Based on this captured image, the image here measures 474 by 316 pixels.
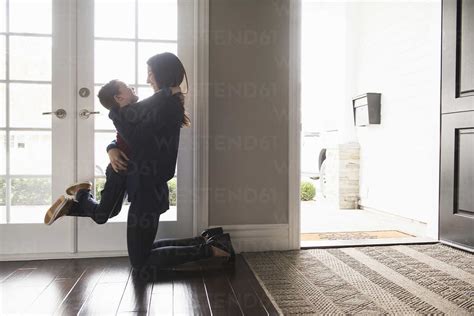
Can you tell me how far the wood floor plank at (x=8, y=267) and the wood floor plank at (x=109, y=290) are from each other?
515 mm

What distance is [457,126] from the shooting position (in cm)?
269

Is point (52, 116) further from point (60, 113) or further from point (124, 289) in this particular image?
point (124, 289)

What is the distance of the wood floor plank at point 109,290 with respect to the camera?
162 centimetres

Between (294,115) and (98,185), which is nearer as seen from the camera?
(98,185)

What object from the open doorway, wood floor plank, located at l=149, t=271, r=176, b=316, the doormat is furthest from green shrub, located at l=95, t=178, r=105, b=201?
the doormat

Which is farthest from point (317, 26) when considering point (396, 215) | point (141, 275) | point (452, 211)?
point (141, 275)

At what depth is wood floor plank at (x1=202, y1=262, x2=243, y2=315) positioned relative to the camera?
1.61 meters

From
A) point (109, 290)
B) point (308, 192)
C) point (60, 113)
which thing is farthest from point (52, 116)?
point (308, 192)

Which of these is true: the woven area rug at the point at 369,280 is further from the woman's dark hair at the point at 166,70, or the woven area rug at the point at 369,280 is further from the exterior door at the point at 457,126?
the woman's dark hair at the point at 166,70

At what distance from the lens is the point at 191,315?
1566 millimetres

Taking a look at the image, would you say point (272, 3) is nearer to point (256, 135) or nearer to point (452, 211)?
point (256, 135)

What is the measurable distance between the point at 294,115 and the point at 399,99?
1960 millimetres

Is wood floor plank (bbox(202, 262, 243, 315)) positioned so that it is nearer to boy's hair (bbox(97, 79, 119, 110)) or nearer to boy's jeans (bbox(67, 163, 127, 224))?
boy's jeans (bbox(67, 163, 127, 224))

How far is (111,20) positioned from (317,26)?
4.28m
